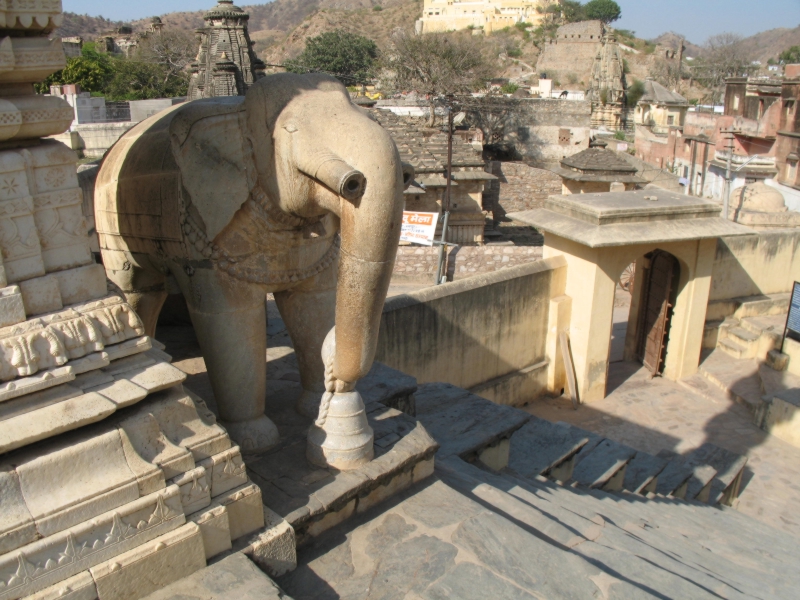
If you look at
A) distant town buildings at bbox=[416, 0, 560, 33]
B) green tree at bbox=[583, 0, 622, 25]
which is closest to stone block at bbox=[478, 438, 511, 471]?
distant town buildings at bbox=[416, 0, 560, 33]

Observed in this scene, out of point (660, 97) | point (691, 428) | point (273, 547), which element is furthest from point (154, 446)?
point (660, 97)

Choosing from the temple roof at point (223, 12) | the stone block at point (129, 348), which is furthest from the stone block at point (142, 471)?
the temple roof at point (223, 12)

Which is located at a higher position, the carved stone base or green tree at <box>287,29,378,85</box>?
green tree at <box>287,29,378,85</box>

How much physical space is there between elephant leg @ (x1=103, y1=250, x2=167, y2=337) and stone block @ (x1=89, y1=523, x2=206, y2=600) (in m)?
1.78

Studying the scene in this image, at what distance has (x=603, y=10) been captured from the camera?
73625 mm

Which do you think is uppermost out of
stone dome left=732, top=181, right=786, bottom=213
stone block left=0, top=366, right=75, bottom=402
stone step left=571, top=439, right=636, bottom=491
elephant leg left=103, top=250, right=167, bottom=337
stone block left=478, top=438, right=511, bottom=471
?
stone block left=0, top=366, right=75, bottom=402

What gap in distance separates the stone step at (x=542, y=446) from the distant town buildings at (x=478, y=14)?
66.3 m

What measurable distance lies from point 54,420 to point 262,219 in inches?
51.8

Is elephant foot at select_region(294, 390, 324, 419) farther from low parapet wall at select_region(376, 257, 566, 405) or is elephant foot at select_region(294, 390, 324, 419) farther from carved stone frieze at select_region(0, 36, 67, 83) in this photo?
low parapet wall at select_region(376, 257, 566, 405)

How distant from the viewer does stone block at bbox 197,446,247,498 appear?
2.86m

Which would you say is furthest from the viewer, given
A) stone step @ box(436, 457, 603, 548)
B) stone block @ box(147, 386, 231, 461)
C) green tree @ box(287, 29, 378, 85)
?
green tree @ box(287, 29, 378, 85)

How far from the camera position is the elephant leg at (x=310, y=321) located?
3779mm

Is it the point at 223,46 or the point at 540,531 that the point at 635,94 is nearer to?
the point at 223,46

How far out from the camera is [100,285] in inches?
112
